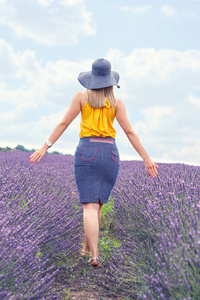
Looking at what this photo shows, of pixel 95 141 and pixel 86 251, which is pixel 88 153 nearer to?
pixel 95 141

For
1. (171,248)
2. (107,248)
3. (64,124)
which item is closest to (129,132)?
(64,124)

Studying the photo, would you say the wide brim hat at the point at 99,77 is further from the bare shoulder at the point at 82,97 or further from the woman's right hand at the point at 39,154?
the woman's right hand at the point at 39,154

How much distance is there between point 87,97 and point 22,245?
53.8 inches

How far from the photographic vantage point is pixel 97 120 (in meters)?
3.05

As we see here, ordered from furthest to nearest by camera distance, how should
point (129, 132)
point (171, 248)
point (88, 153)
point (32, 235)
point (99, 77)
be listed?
point (129, 132) < point (99, 77) < point (88, 153) < point (32, 235) < point (171, 248)

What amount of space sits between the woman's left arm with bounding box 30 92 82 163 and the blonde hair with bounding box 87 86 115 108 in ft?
0.35

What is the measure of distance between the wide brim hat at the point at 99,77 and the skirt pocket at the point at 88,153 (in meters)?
0.53

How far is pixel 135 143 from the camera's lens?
326 centimetres

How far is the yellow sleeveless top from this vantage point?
3.06m

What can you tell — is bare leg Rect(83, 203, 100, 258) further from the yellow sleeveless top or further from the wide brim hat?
the wide brim hat

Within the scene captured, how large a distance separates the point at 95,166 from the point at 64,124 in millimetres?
500

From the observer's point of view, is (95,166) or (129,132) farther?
(129,132)

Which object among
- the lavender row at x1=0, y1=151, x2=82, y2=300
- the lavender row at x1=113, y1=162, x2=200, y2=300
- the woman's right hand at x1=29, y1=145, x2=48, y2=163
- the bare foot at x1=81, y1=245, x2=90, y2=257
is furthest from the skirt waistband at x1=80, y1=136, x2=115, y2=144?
the bare foot at x1=81, y1=245, x2=90, y2=257

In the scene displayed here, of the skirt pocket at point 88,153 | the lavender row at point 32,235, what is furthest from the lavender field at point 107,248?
the skirt pocket at point 88,153
